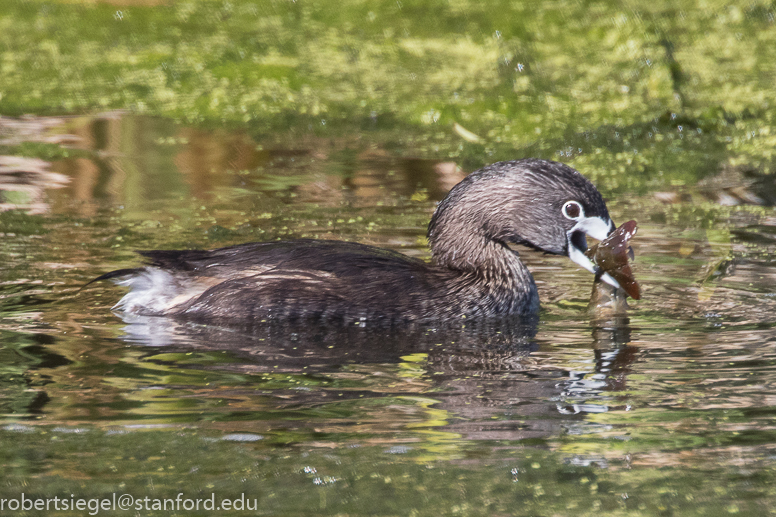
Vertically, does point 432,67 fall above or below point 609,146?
above

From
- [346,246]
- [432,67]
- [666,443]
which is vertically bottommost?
[666,443]

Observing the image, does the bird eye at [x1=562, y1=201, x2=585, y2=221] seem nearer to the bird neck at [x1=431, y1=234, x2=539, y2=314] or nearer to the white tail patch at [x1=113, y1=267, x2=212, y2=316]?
the bird neck at [x1=431, y1=234, x2=539, y2=314]

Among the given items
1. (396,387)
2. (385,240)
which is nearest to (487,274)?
(385,240)

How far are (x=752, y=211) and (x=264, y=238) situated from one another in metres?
3.27

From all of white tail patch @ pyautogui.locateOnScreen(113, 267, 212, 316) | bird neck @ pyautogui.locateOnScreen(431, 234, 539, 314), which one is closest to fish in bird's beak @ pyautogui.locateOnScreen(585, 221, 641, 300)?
bird neck @ pyautogui.locateOnScreen(431, 234, 539, 314)

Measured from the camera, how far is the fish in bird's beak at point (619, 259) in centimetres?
559

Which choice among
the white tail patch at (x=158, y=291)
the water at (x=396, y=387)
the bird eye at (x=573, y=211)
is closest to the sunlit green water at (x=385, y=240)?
the water at (x=396, y=387)

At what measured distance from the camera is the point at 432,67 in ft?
38.4

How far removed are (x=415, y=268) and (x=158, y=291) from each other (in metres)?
1.30

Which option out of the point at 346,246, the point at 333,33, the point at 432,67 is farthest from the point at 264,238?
the point at 333,33

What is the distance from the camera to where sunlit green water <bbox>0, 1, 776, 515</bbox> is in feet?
12.6

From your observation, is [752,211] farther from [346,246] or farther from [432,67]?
[432,67]

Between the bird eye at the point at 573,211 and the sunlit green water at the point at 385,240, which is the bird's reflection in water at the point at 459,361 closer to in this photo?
the sunlit green water at the point at 385,240

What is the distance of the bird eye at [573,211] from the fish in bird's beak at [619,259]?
230mm
